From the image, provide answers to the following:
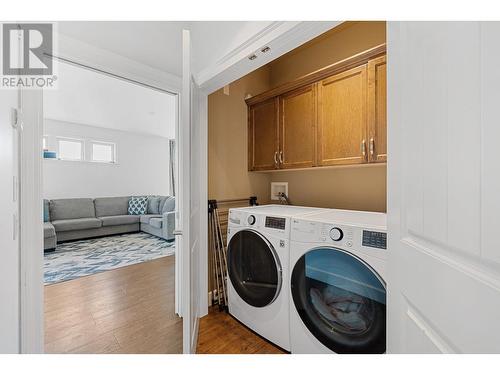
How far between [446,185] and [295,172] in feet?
6.43

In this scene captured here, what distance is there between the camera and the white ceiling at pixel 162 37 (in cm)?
146

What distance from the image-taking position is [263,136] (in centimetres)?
229

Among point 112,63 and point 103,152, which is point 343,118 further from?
point 103,152

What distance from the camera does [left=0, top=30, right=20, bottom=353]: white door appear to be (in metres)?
0.83

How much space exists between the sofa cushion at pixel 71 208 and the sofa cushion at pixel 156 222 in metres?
1.46

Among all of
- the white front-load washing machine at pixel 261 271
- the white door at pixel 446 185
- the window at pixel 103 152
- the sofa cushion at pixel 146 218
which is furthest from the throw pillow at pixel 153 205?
the white door at pixel 446 185

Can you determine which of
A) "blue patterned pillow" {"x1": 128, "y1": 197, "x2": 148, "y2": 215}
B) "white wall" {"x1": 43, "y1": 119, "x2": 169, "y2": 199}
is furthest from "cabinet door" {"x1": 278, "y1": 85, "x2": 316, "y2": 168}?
"white wall" {"x1": 43, "y1": 119, "x2": 169, "y2": 199}

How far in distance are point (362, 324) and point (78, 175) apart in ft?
21.6

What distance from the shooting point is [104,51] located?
1604 mm

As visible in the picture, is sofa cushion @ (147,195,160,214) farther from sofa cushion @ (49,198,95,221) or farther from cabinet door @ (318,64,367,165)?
cabinet door @ (318,64,367,165)

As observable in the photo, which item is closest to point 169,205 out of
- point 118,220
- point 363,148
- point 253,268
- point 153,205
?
point 153,205

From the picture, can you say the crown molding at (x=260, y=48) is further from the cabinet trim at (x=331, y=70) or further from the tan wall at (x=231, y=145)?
the cabinet trim at (x=331, y=70)
